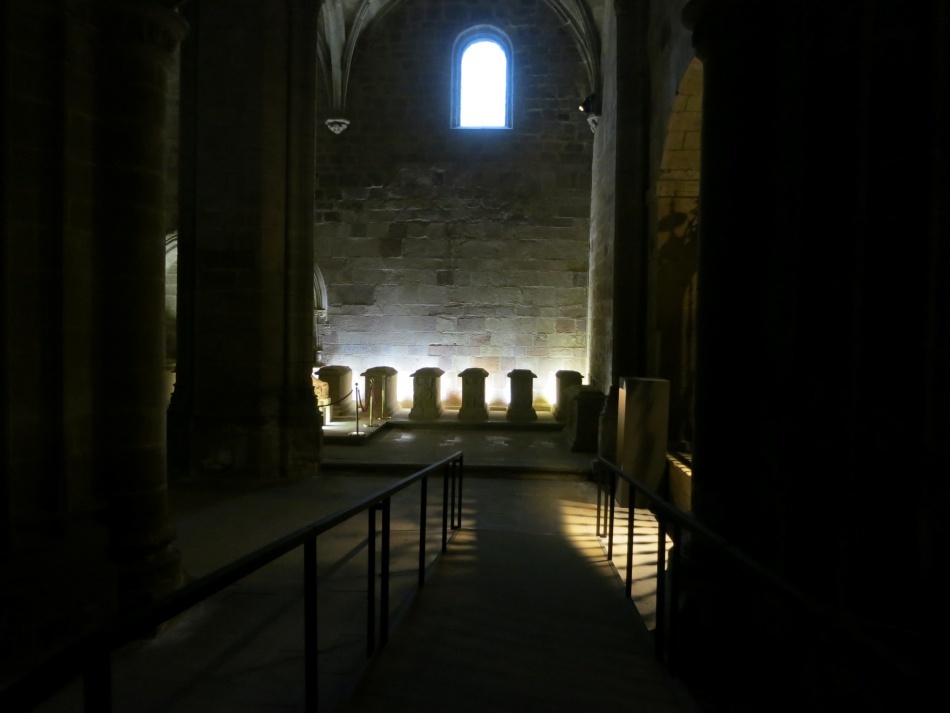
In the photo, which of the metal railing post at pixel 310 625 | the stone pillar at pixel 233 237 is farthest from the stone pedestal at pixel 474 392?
the metal railing post at pixel 310 625

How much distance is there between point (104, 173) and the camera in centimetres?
366

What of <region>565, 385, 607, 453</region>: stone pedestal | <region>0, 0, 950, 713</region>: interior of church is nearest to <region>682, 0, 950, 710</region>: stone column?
<region>0, 0, 950, 713</region>: interior of church

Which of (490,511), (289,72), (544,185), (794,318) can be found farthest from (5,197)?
(544,185)

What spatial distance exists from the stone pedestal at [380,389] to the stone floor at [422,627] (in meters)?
5.05

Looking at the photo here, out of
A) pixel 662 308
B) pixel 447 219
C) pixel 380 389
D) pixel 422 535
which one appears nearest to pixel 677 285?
pixel 662 308

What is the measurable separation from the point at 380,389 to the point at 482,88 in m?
6.37

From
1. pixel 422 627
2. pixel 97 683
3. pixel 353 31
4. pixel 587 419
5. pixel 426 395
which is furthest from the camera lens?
pixel 353 31

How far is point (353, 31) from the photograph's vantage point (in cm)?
1247

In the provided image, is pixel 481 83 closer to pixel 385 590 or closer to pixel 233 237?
pixel 233 237

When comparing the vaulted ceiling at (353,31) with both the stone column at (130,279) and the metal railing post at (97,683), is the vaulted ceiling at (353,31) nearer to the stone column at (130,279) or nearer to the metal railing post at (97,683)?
the stone column at (130,279)

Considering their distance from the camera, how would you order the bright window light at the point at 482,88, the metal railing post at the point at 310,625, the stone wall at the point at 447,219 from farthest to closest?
the bright window light at the point at 482,88 → the stone wall at the point at 447,219 → the metal railing post at the point at 310,625

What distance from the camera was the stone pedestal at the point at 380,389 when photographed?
11.6m

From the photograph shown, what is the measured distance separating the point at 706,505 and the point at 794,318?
3.41 feet

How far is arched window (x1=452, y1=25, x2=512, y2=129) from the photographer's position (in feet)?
42.6
